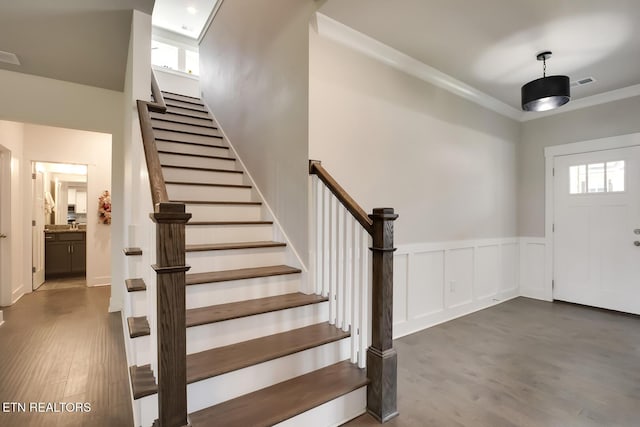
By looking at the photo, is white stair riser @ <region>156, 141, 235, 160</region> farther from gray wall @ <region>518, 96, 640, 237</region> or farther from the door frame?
the door frame

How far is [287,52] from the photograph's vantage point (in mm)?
2674

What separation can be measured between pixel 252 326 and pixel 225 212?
1.28 metres

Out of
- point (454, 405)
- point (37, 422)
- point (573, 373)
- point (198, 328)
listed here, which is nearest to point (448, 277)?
point (573, 373)

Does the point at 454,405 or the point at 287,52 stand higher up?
the point at 287,52

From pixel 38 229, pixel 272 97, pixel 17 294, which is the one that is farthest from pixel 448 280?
pixel 38 229

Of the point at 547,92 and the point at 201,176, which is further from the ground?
the point at 547,92

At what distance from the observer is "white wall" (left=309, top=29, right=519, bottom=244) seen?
2541mm

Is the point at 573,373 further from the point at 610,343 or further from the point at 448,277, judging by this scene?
the point at 448,277

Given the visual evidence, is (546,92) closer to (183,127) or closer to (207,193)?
(207,193)

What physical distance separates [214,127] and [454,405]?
4126 millimetres

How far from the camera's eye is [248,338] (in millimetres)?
1968

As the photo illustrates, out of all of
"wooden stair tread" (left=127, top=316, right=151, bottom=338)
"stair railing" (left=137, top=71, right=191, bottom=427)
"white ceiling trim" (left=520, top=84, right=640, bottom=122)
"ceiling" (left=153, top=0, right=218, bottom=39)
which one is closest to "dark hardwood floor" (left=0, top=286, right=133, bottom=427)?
"wooden stair tread" (left=127, top=316, right=151, bottom=338)

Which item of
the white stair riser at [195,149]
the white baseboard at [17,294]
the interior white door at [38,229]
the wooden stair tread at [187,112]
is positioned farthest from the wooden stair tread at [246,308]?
the interior white door at [38,229]

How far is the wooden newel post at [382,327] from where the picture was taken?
1.81m
